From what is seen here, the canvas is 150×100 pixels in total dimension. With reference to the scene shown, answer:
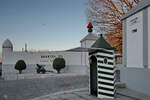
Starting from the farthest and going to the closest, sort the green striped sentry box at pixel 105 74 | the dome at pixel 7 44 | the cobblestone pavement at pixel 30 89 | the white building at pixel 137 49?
the dome at pixel 7 44, the cobblestone pavement at pixel 30 89, the white building at pixel 137 49, the green striped sentry box at pixel 105 74

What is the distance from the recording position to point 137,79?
563 cm

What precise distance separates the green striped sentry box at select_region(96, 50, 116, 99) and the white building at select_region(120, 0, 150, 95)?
1.34 m

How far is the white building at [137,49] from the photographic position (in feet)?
17.5

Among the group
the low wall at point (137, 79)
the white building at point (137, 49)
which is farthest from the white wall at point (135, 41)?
the low wall at point (137, 79)

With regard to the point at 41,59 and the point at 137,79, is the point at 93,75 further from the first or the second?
the point at 41,59

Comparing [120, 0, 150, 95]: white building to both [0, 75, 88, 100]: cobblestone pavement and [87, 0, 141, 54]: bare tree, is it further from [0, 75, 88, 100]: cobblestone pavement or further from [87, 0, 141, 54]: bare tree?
[87, 0, 141, 54]: bare tree

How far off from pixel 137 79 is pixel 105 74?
66.4 inches

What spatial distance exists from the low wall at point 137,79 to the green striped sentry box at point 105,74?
1.28m

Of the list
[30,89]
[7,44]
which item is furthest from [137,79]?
[7,44]

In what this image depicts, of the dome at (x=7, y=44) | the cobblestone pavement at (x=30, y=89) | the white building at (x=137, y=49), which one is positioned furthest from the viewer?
the dome at (x=7, y=44)

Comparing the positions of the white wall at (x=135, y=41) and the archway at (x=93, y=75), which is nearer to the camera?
the archway at (x=93, y=75)

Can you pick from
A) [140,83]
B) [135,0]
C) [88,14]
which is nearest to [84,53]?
[88,14]

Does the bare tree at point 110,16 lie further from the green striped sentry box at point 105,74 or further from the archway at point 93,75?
the green striped sentry box at point 105,74

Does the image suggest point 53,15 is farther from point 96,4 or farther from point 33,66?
point 33,66
